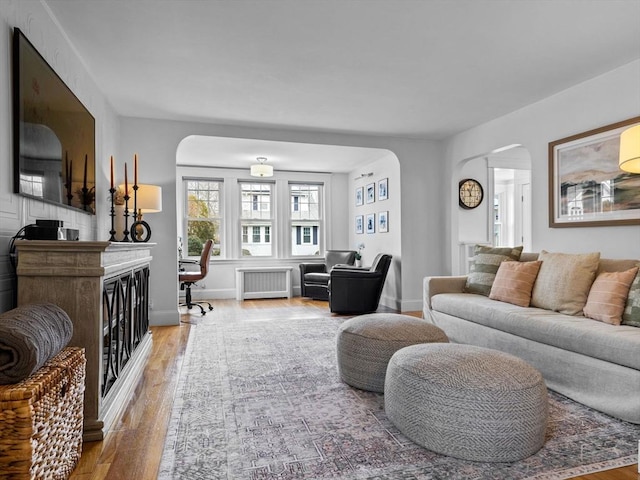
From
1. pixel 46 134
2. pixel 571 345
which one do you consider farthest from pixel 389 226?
pixel 46 134

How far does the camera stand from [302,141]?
5.40 m

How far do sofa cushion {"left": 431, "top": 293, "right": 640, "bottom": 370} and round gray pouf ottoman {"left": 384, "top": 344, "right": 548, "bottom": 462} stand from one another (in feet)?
2.21

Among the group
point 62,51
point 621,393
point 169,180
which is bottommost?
point 621,393

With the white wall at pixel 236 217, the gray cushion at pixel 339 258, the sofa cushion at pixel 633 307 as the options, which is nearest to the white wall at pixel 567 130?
A: the sofa cushion at pixel 633 307

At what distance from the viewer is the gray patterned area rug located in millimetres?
1745

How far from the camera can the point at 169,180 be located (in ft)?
15.9

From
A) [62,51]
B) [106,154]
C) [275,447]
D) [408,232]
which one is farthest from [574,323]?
[106,154]

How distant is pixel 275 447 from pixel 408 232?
4330mm

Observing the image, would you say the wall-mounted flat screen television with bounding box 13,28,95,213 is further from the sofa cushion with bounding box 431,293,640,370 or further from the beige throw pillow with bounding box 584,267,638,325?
the beige throw pillow with bounding box 584,267,638,325

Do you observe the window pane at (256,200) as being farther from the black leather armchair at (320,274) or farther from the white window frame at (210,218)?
the black leather armchair at (320,274)

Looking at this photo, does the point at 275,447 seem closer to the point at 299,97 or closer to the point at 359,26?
the point at 359,26

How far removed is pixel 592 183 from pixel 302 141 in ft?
10.7

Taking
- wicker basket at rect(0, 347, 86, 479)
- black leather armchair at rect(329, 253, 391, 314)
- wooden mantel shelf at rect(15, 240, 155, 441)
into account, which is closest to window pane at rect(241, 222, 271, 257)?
black leather armchair at rect(329, 253, 391, 314)

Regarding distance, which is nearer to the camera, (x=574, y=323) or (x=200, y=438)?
Result: (x=200, y=438)
